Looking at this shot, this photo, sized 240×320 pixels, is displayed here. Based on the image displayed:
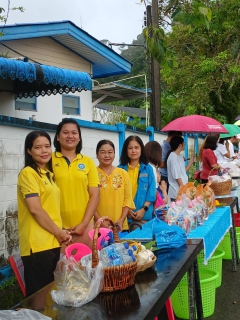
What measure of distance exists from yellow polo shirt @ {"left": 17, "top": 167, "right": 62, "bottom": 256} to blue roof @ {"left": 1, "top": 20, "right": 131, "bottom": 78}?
22.4 ft

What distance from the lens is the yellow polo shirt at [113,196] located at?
4223 millimetres

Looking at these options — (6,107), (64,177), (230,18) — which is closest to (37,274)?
(64,177)

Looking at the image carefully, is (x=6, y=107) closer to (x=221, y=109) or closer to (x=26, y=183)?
(x=26, y=183)

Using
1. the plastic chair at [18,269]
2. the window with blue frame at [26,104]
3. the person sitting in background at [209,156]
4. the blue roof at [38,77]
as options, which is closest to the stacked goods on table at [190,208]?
the plastic chair at [18,269]

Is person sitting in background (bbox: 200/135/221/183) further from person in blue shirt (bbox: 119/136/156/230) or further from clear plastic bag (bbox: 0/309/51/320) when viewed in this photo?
clear plastic bag (bbox: 0/309/51/320)

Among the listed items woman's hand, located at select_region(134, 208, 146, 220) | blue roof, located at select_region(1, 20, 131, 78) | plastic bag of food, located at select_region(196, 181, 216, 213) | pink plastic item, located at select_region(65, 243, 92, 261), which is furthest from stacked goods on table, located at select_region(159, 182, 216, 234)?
blue roof, located at select_region(1, 20, 131, 78)

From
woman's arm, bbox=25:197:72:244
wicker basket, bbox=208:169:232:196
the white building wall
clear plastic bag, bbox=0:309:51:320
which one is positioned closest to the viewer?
clear plastic bag, bbox=0:309:51:320

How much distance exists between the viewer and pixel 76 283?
7.23ft

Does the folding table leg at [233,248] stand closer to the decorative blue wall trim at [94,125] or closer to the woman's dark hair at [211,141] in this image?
the woman's dark hair at [211,141]

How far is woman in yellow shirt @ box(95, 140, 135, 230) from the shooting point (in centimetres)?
422

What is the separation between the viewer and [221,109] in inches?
766

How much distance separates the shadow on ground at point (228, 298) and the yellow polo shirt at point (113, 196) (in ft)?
3.59

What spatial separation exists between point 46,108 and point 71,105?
114 centimetres

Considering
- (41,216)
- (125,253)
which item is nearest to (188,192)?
(41,216)
